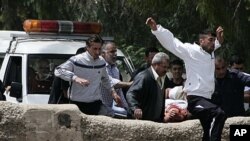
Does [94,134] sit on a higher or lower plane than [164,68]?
lower

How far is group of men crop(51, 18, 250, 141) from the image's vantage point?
7.45 metres

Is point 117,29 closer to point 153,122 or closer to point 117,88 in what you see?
point 117,88

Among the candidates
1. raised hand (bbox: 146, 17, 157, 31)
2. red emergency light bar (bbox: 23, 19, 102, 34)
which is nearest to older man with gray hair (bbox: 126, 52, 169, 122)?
raised hand (bbox: 146, 17, 157, 31)

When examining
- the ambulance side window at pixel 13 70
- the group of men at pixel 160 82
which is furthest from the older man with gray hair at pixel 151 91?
the ambulance side window at pixel 13 70

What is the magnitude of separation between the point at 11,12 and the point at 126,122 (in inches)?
367

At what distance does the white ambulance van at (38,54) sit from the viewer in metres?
9.12

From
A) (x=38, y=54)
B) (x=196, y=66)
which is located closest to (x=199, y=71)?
(x=196, y=66)

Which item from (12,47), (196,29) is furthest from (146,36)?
(12,47)

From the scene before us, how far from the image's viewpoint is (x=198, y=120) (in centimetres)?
759

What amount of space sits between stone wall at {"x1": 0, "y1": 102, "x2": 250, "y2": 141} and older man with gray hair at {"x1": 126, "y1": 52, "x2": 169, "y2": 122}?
489 millimetres

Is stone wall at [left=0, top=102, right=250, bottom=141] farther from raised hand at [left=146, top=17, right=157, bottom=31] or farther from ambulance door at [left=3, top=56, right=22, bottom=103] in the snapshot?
ambulance door at [left=3, top=56, right=22, bottom=103]

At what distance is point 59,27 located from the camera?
392 inches

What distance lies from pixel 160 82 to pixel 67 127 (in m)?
1.30

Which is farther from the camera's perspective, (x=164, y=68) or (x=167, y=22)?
(x=167, y=22)
